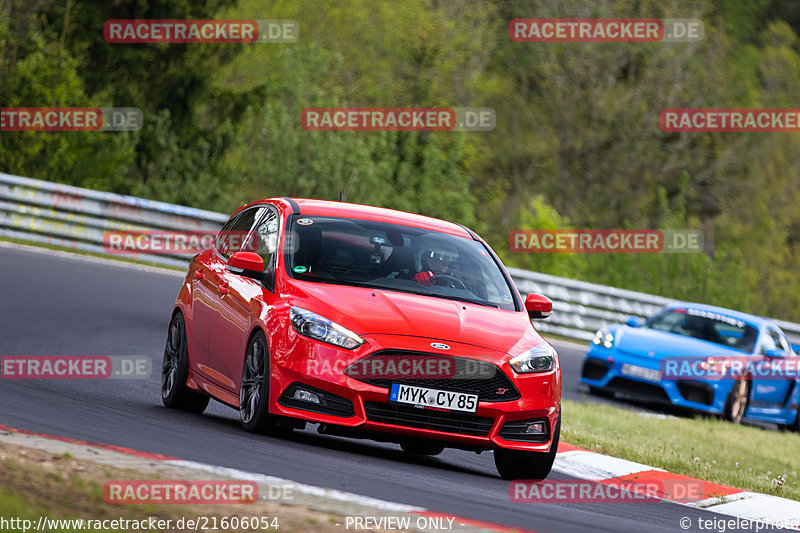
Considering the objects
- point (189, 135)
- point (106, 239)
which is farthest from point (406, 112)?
point (106, 239)

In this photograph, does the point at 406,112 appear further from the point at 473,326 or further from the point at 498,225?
the point at 473,326

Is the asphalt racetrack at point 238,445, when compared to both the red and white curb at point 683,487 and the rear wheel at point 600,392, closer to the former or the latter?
the red and white curb at point 683,487

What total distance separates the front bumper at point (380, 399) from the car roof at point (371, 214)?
1637 millimetres

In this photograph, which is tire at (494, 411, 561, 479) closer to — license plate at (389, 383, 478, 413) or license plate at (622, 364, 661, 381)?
license plate at (389, 383, 478, 413)

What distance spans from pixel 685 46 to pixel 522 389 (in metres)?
39.2

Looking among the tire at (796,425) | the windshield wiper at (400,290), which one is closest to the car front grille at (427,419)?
the windshield wiper at (400,290)

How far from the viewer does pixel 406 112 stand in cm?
3559

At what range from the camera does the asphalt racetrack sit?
24.4ft

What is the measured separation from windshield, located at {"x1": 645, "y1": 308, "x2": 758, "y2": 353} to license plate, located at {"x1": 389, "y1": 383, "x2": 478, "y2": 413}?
10225mm

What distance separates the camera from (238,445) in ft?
27.2

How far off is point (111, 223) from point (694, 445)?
1256 cm

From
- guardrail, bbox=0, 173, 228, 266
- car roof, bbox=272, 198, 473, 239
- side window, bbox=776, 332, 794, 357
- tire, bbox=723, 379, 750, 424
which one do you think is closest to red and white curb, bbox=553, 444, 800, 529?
car roof, bbox=272, 198, 473, 239

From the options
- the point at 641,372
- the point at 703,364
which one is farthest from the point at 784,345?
the point at 641,372

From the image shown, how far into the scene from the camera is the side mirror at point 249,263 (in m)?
9.22
